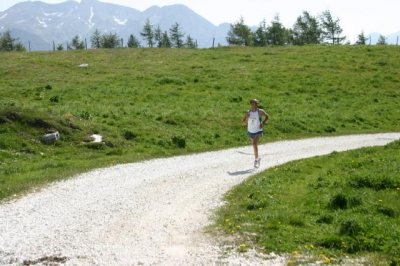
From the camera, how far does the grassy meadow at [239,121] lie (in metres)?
11.1

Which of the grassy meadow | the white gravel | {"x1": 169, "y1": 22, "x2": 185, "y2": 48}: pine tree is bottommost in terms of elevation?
the white gravel

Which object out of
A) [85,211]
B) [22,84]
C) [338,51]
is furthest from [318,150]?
[338,51]

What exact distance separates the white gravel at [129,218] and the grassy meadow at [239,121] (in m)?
0.93

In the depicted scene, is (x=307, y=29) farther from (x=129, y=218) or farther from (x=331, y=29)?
(x=129, y=218)

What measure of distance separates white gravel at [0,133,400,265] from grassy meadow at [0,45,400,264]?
93 cm

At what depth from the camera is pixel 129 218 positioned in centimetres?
1207

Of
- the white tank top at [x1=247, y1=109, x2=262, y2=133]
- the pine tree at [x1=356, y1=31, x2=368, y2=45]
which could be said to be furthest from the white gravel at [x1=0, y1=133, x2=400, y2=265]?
the pine tree at [x1=356, y1=31, x2=368, y2=45]

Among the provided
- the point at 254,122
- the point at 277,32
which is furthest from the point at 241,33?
the point at 254,122

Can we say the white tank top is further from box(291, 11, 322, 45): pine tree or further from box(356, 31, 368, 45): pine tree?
box(356, 31, 368, 45): pine tree

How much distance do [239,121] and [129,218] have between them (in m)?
18.6

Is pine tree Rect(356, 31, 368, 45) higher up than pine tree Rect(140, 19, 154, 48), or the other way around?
pine tree Rect(140, 19, 154, 48)

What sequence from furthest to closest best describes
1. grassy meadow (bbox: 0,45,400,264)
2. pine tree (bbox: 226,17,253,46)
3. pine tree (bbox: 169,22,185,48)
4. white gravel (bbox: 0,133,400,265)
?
pine tree (bbox: 169,22,185,48) < pine tree (bbox: 226,17,253,46) < grassy meadow (bbox: 0,45,400,264) < white gravel (bbox: 0,133,400,265)

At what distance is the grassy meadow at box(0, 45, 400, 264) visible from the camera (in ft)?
36.3

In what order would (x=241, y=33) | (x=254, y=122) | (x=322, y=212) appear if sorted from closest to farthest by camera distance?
(x=322, y=212) < (x=254, y=122) < (x=241, y=33)
